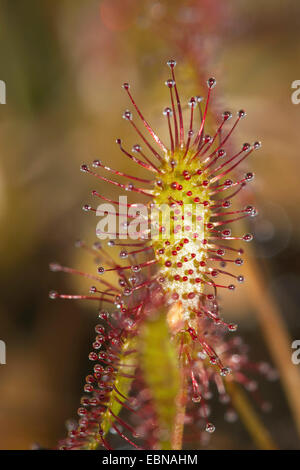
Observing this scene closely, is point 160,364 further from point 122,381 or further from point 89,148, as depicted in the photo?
point 89,148

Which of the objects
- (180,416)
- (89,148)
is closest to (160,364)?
(180,416)

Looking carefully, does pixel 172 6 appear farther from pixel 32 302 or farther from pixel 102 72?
pixel 32 302

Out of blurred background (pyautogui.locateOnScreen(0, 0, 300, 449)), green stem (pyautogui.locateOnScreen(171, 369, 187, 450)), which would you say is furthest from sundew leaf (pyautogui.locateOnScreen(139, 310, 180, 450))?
blurred background (pyautogui.locateOnScreen(0, 0, 300, 449))

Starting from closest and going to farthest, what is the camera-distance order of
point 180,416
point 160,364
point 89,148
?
point 160,364 < point 180,416 < point 89,148

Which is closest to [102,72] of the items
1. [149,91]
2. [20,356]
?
[149,91]

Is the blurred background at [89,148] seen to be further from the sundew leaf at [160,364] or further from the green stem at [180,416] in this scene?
the sundew leaf at [160,364]

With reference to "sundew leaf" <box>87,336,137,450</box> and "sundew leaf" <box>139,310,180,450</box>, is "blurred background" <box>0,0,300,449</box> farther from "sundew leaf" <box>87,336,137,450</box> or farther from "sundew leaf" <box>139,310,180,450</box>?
"sundew leaf" <box>139,310,180,450</box>

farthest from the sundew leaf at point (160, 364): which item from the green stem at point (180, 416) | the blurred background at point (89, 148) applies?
the blurred background at point (89, 148)
